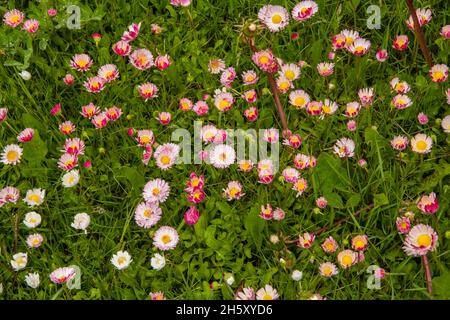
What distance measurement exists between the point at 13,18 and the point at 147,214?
4.68ft

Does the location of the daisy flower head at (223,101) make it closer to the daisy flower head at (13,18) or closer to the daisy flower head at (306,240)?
the daisy flower head at (306,240)

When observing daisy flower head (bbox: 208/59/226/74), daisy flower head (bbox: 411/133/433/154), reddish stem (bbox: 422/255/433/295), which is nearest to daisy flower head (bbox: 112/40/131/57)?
daisy flower head (bbox: 208/59/226/74)

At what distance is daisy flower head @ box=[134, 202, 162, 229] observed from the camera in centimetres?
242

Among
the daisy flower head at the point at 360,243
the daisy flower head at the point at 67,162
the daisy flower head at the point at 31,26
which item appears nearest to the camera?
the daisy flower head at the point at 360,243

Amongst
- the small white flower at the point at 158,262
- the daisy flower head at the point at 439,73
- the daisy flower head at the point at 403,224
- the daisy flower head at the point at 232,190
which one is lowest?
the small white flower at the point at 158,262

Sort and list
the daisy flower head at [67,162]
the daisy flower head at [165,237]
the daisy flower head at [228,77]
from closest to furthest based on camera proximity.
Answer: the daisy flower head at [165,237] < the daisy flower head at [67,162] < the daisy flower head at [228,77]

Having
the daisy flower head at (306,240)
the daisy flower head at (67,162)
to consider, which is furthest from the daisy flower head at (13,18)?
the daisy flower head at (306,240)

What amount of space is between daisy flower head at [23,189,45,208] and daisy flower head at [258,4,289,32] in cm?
139

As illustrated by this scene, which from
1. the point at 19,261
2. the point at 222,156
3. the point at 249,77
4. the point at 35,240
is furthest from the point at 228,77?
the point at 19,261

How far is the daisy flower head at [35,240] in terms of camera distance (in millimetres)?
2436

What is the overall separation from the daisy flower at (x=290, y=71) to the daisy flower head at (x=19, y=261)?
141 cm

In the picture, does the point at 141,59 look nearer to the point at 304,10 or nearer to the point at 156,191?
the point at 156,191

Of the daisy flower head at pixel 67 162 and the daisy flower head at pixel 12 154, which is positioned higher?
the daisy flower head at pixel 12 154
